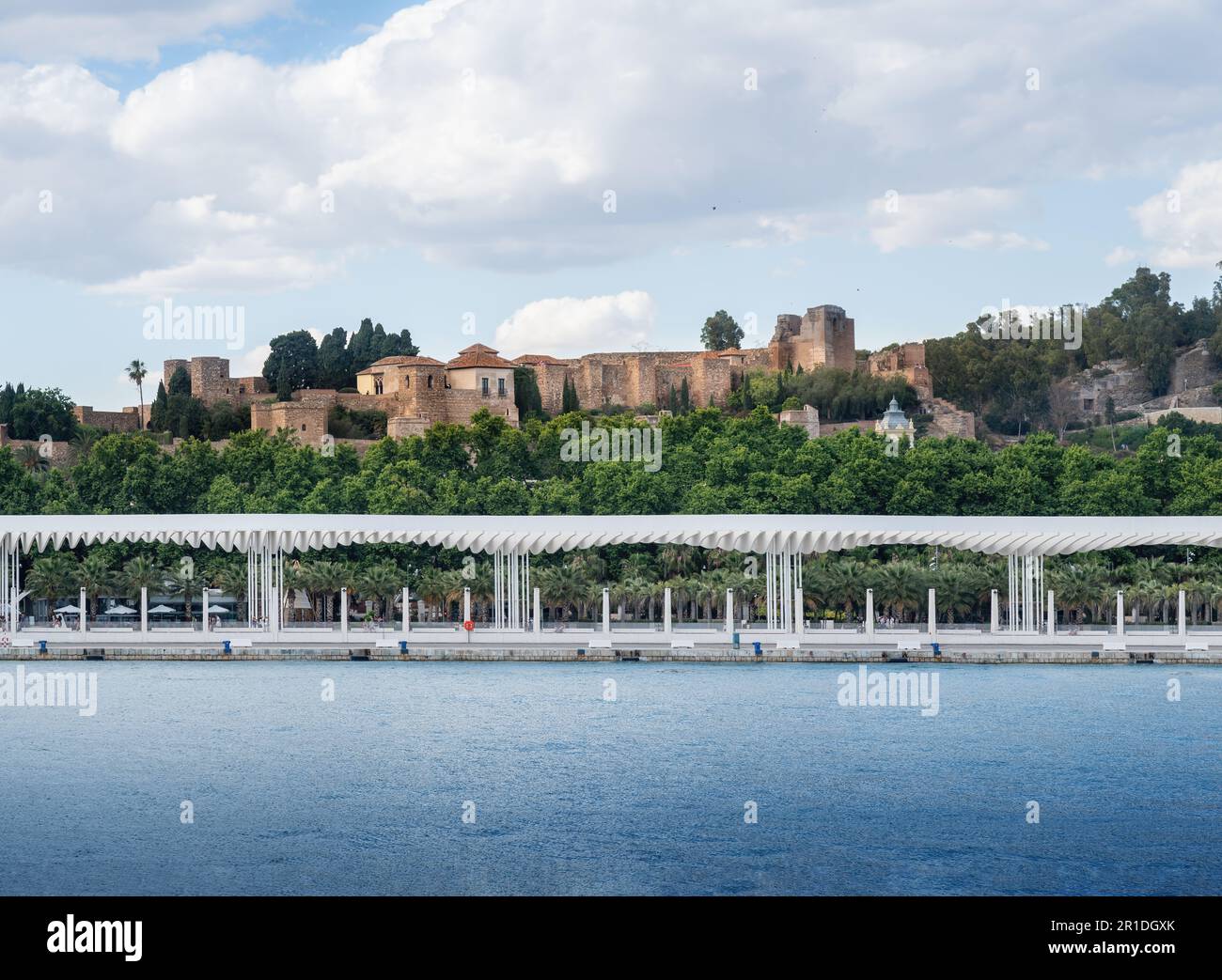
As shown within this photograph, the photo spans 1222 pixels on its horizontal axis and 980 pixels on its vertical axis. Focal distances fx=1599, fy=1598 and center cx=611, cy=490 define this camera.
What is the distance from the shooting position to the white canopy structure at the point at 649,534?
121 feet

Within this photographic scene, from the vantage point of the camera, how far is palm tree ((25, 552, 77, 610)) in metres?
45.5

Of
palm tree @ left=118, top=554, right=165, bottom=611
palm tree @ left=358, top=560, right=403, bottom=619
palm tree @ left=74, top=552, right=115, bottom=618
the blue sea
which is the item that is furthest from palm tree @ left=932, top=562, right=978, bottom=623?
palm tree @ left=74, top=552, right=115, bottom=618

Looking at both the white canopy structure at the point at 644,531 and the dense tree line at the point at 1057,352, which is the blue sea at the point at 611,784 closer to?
the white canopy structure at the point at 644,531

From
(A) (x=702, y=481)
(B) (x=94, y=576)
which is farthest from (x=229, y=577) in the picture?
Result: (A) (x=702, y=481)

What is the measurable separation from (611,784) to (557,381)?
71874 millimetres

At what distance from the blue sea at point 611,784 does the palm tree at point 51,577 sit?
12704 millimetres

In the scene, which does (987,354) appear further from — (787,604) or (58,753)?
(58,753)

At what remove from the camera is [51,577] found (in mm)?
45500

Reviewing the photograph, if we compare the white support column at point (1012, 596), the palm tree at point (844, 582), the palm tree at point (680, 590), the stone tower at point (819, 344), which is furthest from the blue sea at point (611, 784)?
the stone tower at point (819, 344)

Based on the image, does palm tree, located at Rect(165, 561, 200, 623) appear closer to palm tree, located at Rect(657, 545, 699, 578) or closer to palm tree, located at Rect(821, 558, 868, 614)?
palm tree, located at Rect(657, 545, 699, 578)

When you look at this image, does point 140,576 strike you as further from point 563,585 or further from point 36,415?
point 36,415
